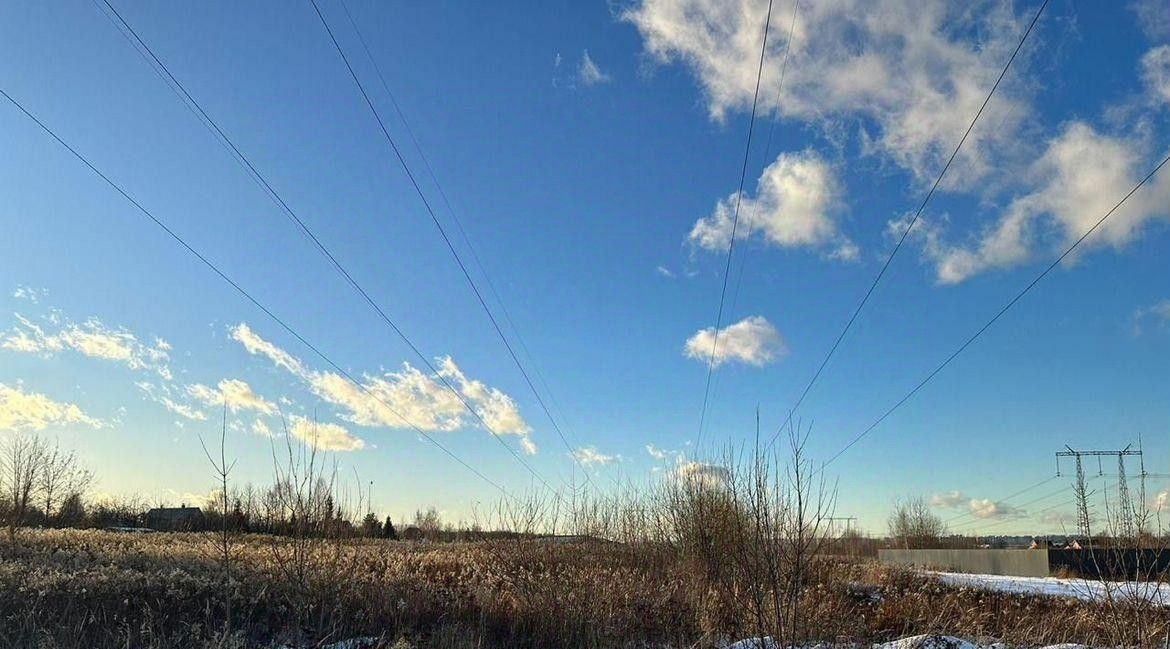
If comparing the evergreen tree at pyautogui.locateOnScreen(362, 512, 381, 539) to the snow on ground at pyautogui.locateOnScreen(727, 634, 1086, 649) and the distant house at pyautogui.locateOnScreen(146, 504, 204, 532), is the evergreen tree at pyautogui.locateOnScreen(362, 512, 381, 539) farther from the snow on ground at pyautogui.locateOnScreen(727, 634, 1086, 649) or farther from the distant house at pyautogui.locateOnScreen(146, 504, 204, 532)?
the distant house at pyautogui.locateOnScreen(146, 504, 204, 532)

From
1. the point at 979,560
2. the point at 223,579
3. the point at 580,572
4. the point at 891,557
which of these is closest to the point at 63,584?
the point at 223,579

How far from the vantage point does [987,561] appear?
146 ft

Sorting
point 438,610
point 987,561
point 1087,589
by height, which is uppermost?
point 1087,589

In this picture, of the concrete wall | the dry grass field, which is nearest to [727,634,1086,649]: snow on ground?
the dry grass field

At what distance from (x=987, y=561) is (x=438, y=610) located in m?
40.0

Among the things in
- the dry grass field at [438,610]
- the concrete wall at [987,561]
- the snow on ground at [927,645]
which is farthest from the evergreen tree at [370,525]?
the concrete wall at [987,561]

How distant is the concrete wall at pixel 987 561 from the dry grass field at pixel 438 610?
84.3 ft

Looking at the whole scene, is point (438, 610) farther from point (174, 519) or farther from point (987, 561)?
point (174, 519)

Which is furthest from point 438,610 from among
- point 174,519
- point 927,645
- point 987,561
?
point 174,519

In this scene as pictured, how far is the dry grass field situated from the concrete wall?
84.3 feet

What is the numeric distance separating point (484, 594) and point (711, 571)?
20.8ft

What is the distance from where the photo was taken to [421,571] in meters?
18.5

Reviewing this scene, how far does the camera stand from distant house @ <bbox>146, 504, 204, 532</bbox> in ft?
173

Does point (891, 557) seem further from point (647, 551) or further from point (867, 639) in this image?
point (867, 639)
